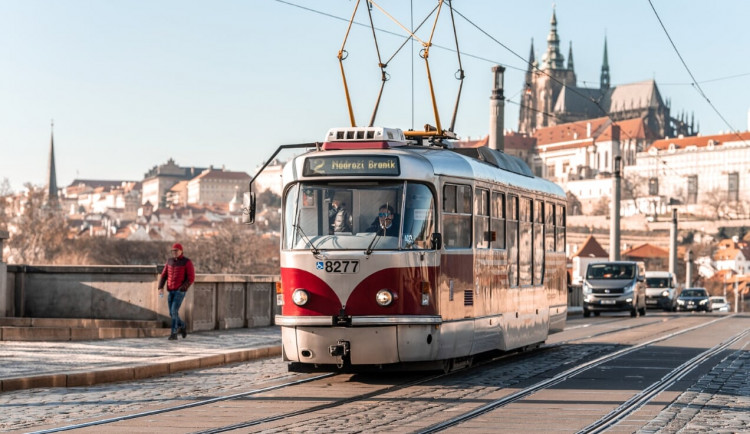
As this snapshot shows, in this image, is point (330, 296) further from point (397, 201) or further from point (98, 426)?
point (98, 426)

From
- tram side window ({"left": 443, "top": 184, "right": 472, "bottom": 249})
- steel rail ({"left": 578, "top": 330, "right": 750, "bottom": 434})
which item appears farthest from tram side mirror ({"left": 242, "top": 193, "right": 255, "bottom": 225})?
steel rail ({"left": 578, "top": 330, "right": 750, "bottom": 434})

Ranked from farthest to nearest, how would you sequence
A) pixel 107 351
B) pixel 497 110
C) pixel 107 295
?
pixel 497 110
pixel 107 295
pixel 107 351

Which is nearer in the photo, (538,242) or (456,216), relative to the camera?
(456,216)

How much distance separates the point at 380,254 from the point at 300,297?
0.98m

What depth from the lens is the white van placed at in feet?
174

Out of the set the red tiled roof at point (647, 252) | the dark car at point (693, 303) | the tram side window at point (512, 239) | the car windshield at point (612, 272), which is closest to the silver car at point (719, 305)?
the dark car at point (693, 303)

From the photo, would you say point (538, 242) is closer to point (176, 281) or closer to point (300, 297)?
point (176, 281)

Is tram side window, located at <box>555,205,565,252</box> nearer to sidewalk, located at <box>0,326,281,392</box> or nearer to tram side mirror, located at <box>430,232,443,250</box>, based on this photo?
sidewalk, located at <box>0,326,281,392</box>

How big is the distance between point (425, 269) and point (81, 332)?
9011 millimetres

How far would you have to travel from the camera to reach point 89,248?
13475 centimetres

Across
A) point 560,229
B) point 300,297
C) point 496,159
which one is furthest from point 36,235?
point 300,297

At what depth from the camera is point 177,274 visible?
19766 millimetres

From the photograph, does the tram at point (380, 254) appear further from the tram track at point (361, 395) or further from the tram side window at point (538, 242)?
the tram side window at point (538, 242)

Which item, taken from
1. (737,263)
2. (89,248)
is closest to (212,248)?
(89,248)
